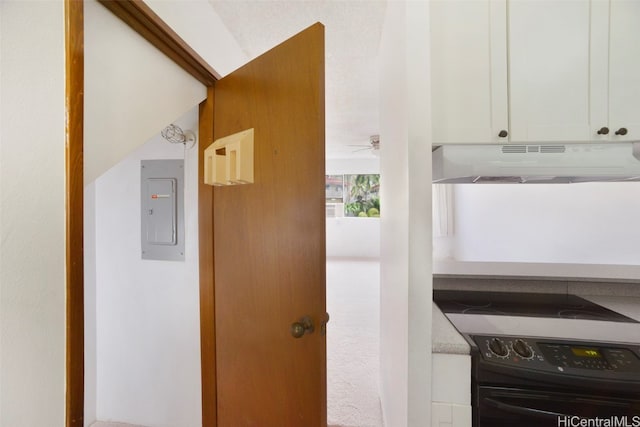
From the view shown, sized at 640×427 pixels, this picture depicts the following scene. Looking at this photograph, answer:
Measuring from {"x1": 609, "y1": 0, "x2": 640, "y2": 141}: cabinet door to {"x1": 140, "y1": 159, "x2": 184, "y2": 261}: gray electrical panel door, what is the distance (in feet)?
6.64

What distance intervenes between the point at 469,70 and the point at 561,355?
106 centimetres

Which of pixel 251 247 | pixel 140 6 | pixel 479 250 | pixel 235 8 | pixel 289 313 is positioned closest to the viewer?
pixel 140 6

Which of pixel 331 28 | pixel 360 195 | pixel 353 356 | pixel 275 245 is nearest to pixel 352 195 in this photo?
pixel 360 195

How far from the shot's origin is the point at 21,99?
1.90 feet

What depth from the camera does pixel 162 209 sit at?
60.0 inches

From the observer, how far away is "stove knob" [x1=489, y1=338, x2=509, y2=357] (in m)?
0.83

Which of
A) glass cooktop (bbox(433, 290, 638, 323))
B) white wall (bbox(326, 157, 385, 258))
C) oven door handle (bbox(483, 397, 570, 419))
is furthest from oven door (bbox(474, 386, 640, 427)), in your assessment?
white wall (bbox(326, 157, 385, 258))

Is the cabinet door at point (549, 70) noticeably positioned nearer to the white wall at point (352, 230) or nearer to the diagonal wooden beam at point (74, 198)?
the diagonal wooden beam at point (74, 198)

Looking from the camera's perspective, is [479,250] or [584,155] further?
[479,250]

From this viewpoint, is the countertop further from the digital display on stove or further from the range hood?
the range hood

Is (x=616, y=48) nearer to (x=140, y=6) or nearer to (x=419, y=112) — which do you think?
(x=419, y=112)

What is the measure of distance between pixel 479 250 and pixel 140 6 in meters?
2.84

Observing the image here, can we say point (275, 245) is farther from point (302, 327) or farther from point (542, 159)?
point (542, 159)

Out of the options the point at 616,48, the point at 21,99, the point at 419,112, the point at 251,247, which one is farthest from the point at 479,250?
the point at 21,99
